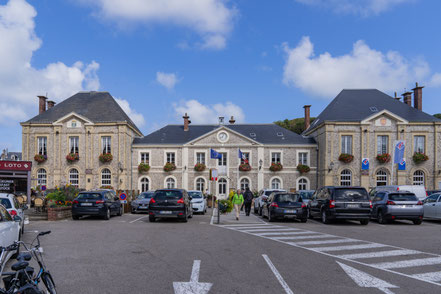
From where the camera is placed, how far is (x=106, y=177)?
39.4m

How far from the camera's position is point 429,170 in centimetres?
3716

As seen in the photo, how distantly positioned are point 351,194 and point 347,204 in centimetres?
50

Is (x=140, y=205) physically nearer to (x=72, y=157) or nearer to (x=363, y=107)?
(x=72, y=157)

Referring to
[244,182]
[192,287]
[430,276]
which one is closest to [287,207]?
[430,276]

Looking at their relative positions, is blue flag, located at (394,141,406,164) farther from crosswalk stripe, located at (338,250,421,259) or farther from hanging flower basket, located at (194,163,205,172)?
crosswalk stripe, located at (338,250,421,259)

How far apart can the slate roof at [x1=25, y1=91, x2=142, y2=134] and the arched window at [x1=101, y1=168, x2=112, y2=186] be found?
5.27m

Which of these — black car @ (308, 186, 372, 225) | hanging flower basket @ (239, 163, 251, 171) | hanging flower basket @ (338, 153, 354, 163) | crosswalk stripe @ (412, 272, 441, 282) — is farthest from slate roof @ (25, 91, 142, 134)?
crosswalk stripe @ (412, 272, 441, 282)

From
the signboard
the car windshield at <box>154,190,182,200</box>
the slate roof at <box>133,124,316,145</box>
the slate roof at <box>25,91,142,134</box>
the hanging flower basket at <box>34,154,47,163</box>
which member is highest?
the slate roof at <box>25,91,142,134</box>

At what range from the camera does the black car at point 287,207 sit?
711 inches

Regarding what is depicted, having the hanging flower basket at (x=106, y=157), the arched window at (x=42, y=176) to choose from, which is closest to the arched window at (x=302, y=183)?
the hanging flower basket at (x=106, y=157)

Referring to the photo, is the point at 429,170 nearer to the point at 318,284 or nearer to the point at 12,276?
the point at 318,284

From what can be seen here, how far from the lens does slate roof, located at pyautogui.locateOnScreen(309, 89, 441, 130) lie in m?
38.7

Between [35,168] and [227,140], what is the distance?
801 inches

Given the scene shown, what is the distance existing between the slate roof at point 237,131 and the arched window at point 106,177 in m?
4.18
